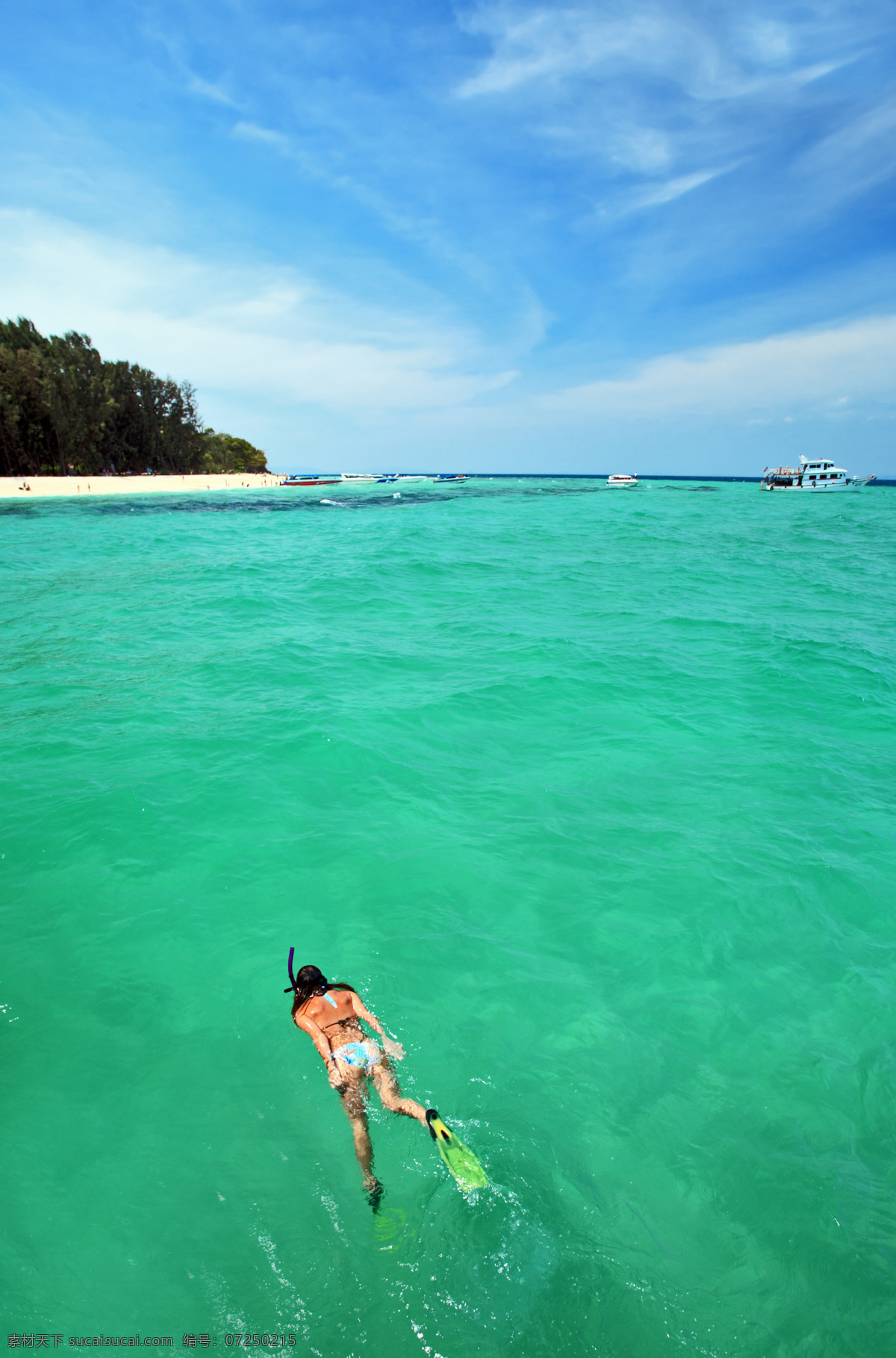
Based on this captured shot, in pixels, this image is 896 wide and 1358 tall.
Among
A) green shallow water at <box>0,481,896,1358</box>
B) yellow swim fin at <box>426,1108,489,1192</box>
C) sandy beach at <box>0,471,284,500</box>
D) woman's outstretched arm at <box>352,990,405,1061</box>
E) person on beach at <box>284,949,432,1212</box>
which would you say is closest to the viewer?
green shallow water at <box>0,481,896,1358</box>

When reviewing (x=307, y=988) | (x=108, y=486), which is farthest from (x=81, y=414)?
(x=307, y=988)

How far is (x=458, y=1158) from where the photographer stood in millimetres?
3918

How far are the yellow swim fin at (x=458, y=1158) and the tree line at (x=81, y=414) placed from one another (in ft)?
250

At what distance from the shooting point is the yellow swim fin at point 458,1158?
3.85 metres

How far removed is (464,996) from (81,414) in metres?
82.0

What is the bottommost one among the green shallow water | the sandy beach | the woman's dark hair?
the green shallow water

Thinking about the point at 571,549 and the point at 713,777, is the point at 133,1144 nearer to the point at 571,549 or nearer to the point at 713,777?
the point at 713,777

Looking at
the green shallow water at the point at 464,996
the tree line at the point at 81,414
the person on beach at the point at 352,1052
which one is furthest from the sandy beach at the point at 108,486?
the person on beach at the point at 352,1052

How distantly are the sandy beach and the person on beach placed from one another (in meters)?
67.8

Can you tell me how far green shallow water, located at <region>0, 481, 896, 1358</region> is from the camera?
139 inches

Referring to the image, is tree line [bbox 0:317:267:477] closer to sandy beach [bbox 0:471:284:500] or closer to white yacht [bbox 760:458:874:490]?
sandy beach [bbox 0:471:284:500]

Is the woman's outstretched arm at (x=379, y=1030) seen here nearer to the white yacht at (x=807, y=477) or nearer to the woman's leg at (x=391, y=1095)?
the woman's leg at (x=391, y=1095)

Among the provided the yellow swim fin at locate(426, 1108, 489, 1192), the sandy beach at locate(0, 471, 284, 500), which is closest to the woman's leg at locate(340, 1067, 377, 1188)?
the yellow swim fin at locate(426, 1108, 489, 1192)

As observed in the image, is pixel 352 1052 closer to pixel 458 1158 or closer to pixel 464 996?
pixel 458 1158
